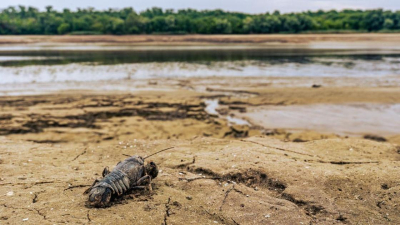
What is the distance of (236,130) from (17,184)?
544 centimetres

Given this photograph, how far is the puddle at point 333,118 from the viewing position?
9.18m

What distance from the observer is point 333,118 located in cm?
1031

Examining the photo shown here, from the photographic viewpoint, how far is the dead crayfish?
4.03 meters

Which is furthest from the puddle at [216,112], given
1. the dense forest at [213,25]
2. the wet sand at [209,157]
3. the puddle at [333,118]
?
the dense forest at [213,25]

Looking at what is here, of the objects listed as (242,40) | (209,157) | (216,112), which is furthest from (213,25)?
(209,157)

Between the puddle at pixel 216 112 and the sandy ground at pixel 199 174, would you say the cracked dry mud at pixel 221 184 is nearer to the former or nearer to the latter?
the sandy ground at pixel 199 174

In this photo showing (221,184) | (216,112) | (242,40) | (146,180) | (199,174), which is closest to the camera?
(146,180)

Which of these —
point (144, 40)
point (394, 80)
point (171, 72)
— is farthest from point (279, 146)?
point (144, 40)

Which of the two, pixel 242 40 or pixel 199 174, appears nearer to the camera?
pixel 199 174

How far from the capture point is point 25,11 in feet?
306

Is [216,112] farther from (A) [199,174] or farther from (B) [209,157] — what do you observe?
(A) [199,174]

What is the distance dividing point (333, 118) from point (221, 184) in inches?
260

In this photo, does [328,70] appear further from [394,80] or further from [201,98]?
[201,98]

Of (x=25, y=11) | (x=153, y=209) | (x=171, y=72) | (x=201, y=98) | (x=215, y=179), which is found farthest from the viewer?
(x=25, y=11)
